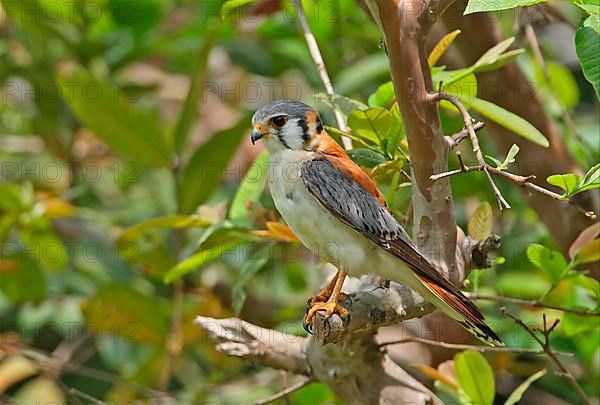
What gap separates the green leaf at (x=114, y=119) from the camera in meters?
2.68

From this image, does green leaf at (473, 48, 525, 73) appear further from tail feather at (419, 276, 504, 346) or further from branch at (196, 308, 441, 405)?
branch at (196, 308, 441, 405)

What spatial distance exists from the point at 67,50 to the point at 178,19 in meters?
1.30

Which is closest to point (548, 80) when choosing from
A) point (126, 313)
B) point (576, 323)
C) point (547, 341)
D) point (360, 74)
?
point (360, 74)

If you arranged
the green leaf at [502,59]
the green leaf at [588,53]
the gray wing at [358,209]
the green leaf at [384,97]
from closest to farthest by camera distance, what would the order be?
1. the green leaf at [588,53]
2. the gray wing at [358,209]
3. the green leaf at [502,59]
4. the green leaf at [384,97]

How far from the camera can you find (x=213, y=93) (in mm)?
4000

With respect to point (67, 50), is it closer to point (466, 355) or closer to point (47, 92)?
point (47, 92)

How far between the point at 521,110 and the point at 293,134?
773 millimetres

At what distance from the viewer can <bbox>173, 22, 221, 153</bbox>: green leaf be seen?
256 centimetres

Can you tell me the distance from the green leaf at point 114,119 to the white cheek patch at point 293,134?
2.45 feet

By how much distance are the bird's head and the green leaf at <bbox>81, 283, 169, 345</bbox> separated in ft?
3.13

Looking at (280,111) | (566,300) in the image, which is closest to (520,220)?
(566,300)

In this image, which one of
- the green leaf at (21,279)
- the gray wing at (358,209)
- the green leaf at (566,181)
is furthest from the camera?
the green leaf at (21,279)

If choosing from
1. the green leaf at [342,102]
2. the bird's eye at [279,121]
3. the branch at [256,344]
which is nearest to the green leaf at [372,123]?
the green leaf at [342,102]

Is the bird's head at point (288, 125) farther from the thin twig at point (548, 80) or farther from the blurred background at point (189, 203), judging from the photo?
the thin twig at point (548, 80)
